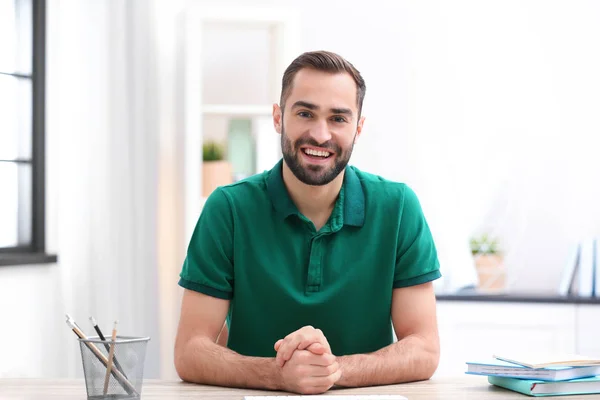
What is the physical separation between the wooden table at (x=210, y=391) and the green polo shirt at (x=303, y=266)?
27 centimetres

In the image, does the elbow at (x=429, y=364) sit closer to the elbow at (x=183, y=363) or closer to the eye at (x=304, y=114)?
the elbow at (x=183, y=363)

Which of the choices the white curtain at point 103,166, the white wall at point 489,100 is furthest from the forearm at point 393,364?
the white wall at point 489,100

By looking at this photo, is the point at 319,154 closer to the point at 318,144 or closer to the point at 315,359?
the point at 318,144

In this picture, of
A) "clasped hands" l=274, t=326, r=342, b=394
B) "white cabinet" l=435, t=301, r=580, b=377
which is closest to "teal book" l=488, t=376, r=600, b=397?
"clasped hands" l=274, t=326, r=342, b=394

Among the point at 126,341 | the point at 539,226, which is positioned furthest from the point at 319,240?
the point at 539,226

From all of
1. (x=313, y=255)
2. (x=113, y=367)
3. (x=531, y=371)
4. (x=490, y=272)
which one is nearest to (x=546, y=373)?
(x=531, y=371)

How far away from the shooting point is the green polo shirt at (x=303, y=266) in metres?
2.11

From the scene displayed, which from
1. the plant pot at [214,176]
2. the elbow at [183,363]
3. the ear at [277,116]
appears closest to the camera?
the elbow at [183,363]

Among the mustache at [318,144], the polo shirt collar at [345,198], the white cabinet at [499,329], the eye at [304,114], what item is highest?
the eye at [304,114]

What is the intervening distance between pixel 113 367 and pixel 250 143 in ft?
7.96

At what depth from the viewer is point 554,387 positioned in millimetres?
1742

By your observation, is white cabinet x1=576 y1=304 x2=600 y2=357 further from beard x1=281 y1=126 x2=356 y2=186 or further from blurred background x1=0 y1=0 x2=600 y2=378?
beard x1=281 y1=126 x2=356 y2=186

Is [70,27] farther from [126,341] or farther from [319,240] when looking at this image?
[126,341]

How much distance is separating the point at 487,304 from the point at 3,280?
1849mm
